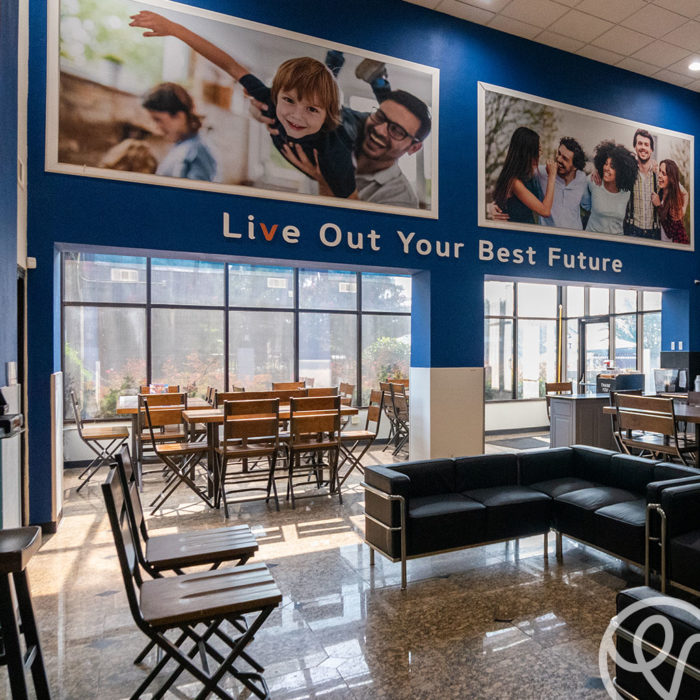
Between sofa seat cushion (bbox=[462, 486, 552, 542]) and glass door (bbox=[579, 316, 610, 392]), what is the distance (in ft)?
25.1

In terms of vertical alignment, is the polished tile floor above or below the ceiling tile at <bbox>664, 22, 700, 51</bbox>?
below

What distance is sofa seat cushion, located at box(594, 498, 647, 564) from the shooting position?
292 cm

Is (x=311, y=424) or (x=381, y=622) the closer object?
(x=381, y=622)

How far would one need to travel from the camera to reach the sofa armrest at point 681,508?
2.75m

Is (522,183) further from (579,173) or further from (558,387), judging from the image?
(558,387)

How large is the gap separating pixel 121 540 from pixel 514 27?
23.2ft

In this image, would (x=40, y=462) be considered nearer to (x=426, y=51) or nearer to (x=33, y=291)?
(x=33, y=291)


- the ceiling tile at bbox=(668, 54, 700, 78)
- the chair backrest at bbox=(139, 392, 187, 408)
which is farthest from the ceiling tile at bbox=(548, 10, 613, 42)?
the chair backrest at bbox=(139, 392, 187, 408)

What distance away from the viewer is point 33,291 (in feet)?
13.9

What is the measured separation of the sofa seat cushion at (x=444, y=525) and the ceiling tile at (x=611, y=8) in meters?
5.99

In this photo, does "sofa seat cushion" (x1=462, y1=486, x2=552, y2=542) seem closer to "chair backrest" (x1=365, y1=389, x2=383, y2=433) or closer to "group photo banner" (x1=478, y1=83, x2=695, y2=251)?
"chair backrest" (x1=365, y1=389, x2=383, y2=433)

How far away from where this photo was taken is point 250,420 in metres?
4.59

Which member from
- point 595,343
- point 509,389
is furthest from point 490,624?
point 595,343

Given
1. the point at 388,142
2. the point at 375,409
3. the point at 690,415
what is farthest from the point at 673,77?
the point at 375,409
